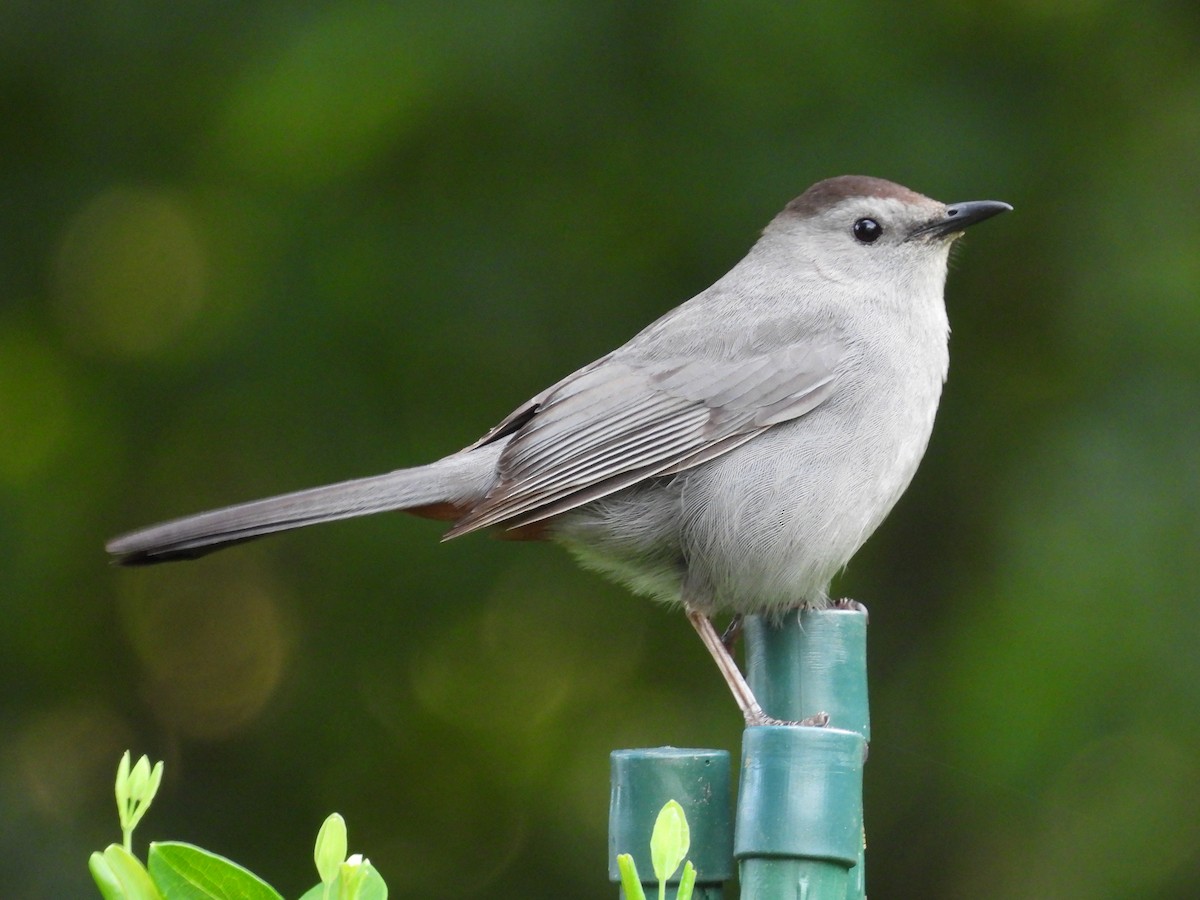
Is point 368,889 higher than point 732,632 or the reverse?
the reverse

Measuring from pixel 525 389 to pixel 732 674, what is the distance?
87.7 inches

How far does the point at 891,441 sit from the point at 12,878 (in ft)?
10.7

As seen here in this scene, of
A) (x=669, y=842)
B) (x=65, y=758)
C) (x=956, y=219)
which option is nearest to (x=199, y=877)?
(x=669, y=842)

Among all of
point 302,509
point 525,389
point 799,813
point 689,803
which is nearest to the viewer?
point 799,813

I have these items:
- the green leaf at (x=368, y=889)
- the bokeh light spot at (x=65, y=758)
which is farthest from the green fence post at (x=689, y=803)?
the bokeh light spot at (x=65, y=758)

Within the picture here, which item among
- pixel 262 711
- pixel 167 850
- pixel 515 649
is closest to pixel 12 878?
pixel 262 711

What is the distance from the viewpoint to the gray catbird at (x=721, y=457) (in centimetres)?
329

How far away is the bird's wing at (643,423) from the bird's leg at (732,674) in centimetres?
36

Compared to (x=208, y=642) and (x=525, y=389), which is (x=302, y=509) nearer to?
(x=525, y=389)

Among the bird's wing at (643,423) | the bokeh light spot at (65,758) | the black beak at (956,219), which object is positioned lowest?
the bokeh light spot at (65,758)

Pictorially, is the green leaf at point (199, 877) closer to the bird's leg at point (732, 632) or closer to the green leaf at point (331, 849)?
the green leaf at point (331, 849)

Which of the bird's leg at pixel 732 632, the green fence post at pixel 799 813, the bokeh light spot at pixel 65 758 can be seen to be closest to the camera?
the green fence post at pixel 799 813

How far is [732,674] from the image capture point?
10.1 ft

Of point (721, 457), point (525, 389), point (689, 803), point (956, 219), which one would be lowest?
point (689, 803)
